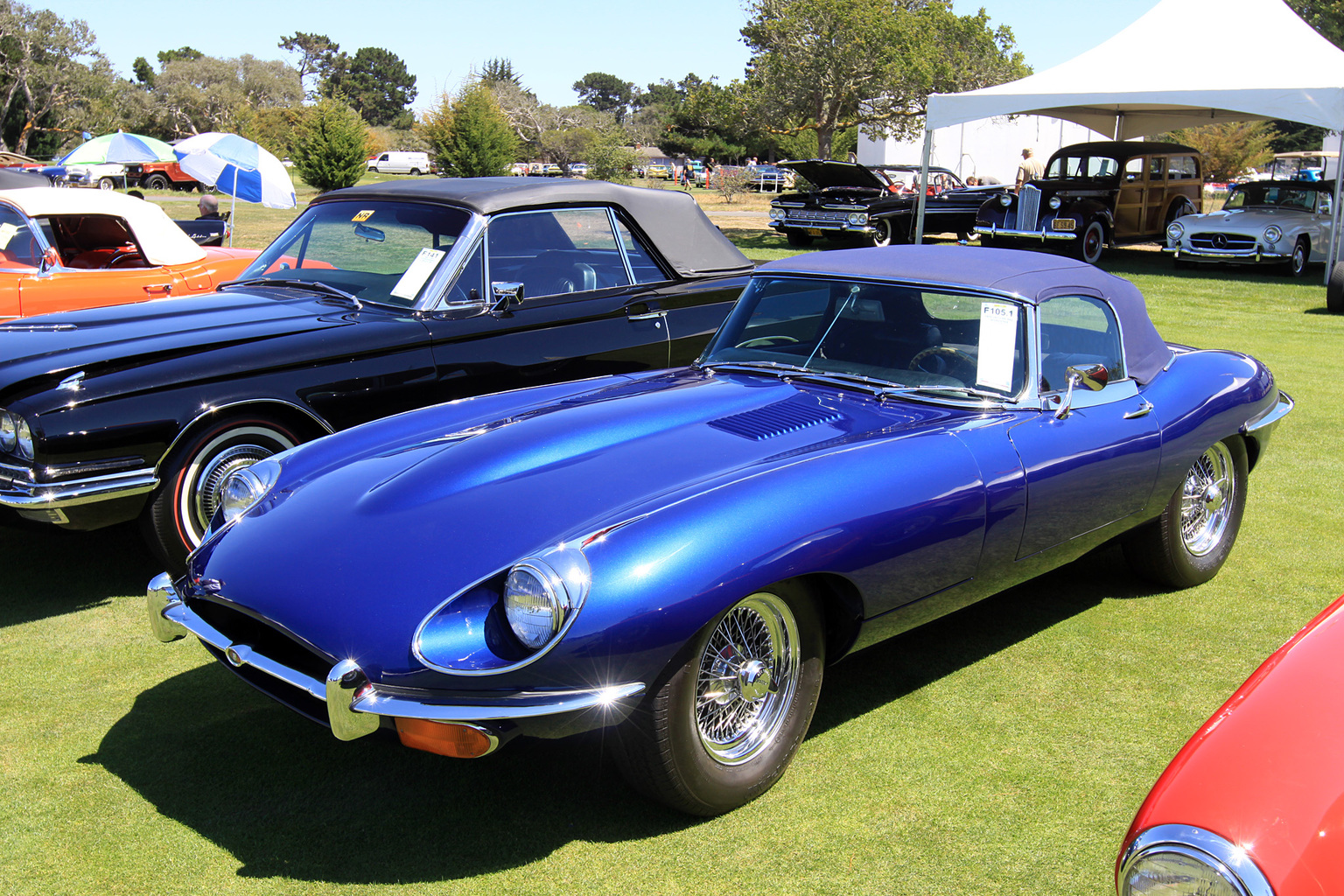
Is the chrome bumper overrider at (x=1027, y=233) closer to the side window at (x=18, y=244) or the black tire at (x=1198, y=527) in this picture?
the black tire at (x=1198, y=527)

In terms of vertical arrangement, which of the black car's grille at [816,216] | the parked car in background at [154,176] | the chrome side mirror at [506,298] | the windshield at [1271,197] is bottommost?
the chrome side mirror at [506,298]

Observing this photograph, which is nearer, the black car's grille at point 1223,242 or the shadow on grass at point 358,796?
the shadow on grass at point 358,796

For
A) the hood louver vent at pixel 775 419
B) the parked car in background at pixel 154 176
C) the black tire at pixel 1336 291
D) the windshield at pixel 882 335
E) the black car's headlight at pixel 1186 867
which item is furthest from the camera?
the parked car in background at pixel 154 176

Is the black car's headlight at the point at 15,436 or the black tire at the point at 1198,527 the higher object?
the black car's headlight at the point at 15,436

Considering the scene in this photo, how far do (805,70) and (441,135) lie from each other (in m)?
13.7

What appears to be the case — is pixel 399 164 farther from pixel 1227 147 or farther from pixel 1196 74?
pixel 1196 74

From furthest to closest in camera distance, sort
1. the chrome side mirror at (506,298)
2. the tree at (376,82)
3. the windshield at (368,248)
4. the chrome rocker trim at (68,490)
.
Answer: the tree at (376,82) → the windshield at (368,248) → the chrome side mirror at (506,298) → the chrome rocker trim at (68,490)

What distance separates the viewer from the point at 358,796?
2.94 metres

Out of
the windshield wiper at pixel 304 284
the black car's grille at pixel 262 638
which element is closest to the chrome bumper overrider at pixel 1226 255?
the windshield wiper at pixel 304 284

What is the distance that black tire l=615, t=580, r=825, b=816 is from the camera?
8.34 ft

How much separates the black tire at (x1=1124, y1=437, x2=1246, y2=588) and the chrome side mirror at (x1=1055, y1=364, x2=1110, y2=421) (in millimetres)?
759

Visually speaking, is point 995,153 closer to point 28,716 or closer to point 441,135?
point 441,135

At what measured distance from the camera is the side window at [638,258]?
18.6ft

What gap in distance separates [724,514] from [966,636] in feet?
5.84
